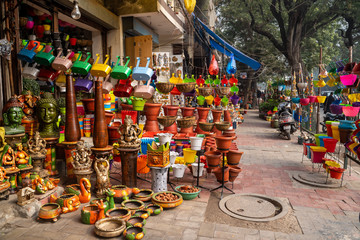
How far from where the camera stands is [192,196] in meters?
4.42

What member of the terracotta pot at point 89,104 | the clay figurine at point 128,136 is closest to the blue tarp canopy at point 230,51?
the terracotta pot at point 89,104

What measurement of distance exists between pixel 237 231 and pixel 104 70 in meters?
3.12

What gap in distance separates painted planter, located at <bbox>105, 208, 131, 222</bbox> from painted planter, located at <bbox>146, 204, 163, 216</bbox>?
304mm

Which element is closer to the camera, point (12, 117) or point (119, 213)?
point (119, 213)

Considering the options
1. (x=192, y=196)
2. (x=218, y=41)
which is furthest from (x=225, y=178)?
(x=218, y=41)

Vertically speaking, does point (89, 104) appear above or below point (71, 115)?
above

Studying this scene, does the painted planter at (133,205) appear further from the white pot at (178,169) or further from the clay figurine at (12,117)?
the clay figurine at (12,117)

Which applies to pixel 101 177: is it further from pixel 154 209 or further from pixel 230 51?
pixel 230 51

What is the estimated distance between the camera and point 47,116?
468 cm

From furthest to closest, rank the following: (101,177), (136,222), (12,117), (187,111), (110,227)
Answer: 1. (187,111)
2. (101,177)
3. (12,117)
4. (136,222)
5. (110,227)

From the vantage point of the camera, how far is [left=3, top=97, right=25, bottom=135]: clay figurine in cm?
413

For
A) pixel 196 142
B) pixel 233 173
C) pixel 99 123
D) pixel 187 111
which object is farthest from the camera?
pixel 187 111

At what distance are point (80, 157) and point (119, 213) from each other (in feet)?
4.04

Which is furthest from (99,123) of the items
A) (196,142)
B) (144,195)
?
(196,142)
